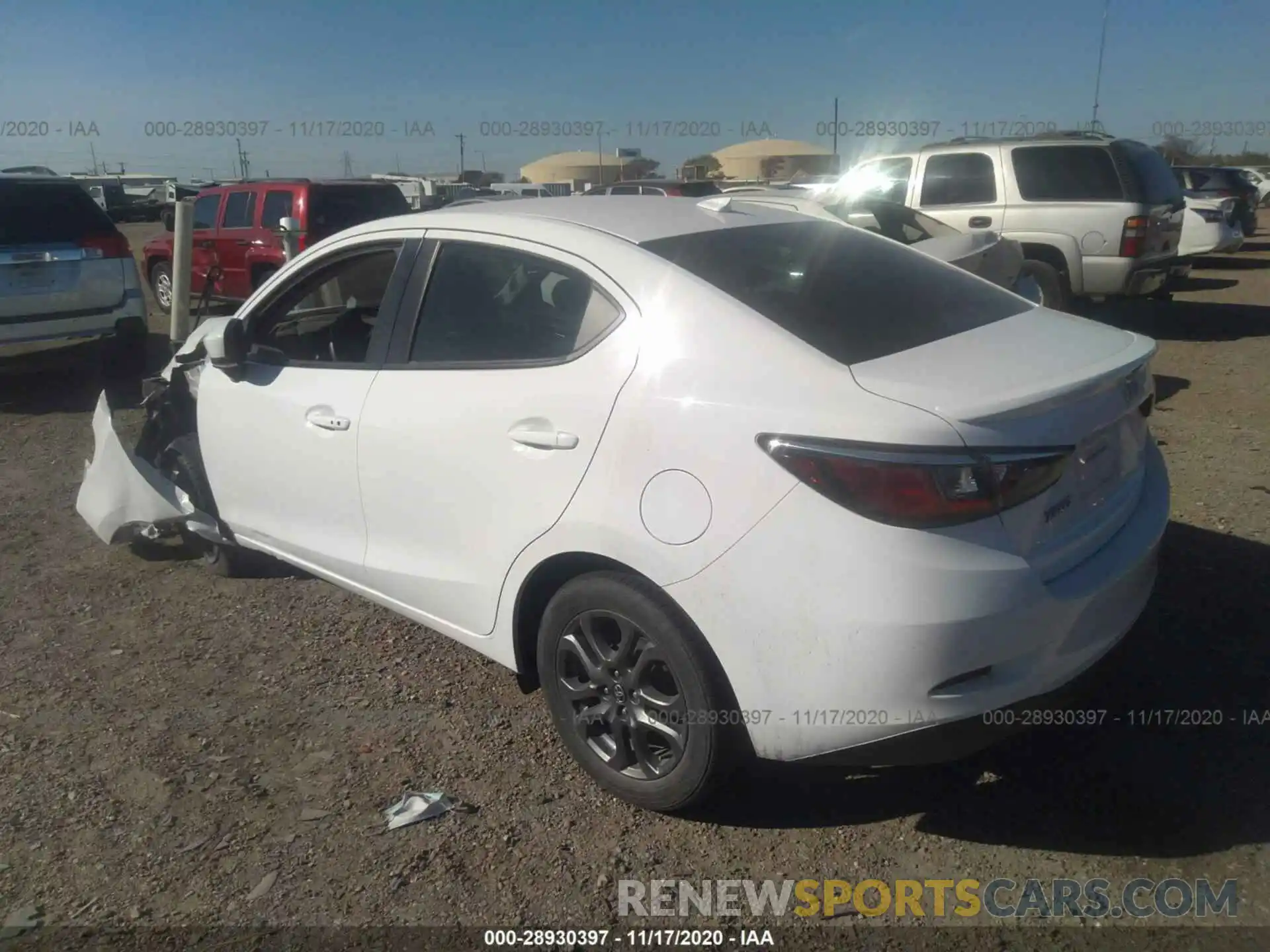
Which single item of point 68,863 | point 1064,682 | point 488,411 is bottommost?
point 68,863

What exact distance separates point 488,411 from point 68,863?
1.72m

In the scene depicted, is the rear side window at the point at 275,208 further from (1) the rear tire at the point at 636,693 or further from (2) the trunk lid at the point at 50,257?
(1) the rear tire at the point at 636,693

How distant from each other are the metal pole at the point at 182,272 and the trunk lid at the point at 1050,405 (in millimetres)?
6026

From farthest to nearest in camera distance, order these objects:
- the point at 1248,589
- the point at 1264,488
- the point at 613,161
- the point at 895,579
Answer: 1. the point at 613,161
2. the point at 1264,488
3. the point at 1248,589
4. the point at 895,579

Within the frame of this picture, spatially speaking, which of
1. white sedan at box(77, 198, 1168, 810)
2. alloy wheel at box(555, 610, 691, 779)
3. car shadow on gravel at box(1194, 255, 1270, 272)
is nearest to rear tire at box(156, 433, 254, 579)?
white sedan at box(77, 198, 1168, 810)

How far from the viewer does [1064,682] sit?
2.54 meters

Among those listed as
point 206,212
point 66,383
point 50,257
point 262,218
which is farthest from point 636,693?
point 206,212

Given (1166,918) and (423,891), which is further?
(423,891)

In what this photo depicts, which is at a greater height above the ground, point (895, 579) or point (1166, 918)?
point (895, 579)

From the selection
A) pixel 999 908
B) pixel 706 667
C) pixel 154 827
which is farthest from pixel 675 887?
pixel 154 827

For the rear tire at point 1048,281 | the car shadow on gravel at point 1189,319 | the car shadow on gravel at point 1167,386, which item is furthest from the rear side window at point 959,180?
the car shadow on gravel at point 1167,386

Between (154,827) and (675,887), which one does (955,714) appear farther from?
(154,827)

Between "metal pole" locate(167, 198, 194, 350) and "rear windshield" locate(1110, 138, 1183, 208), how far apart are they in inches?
326

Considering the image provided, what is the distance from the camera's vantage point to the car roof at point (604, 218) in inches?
125
